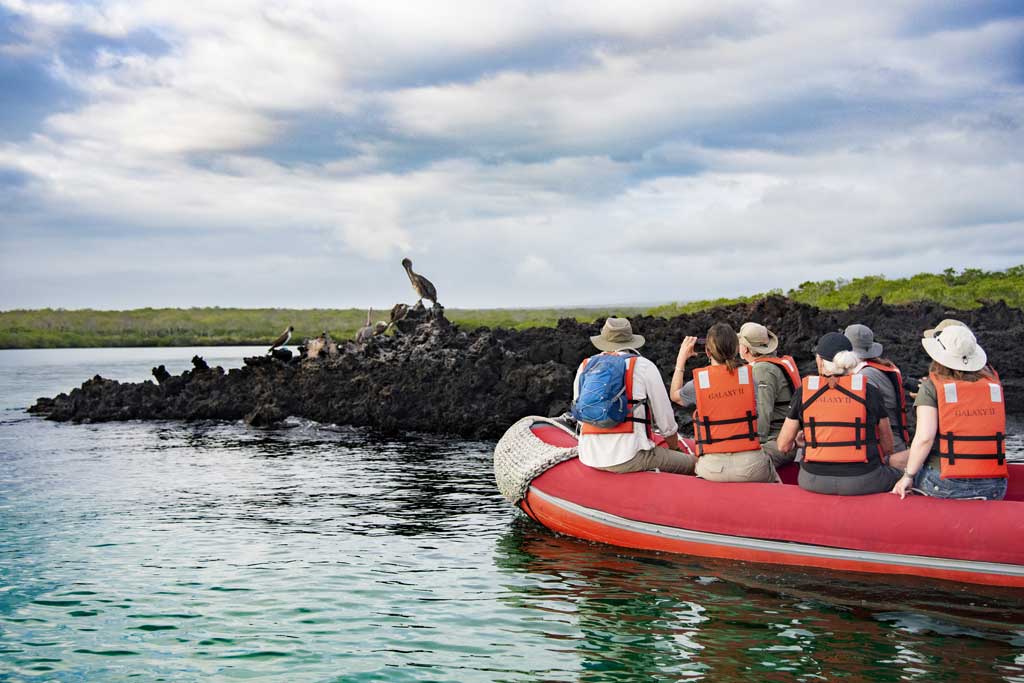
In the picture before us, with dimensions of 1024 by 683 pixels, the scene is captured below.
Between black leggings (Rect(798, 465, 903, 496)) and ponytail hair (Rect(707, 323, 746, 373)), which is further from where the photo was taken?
ponytail hair (Rect(707, 323, 746, 373))

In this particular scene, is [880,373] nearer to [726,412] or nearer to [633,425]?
[726,412]

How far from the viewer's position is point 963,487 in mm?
7395

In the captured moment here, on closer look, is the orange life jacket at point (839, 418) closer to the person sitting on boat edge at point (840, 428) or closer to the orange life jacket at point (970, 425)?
the person sitting on boat edge at point (840, 428)

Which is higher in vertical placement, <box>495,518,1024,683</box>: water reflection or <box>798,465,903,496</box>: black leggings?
<box>798,465,903,496</box>: black leggings

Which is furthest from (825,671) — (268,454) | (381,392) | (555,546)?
(381,392)

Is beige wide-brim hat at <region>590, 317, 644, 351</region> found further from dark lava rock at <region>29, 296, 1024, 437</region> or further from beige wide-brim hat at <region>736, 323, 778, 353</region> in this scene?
dark lava rock at <region>29, 296, 1024, 437</region>

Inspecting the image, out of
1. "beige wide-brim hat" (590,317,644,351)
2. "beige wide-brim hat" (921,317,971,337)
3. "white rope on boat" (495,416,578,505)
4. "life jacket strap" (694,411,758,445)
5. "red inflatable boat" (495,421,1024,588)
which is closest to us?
"beige wide-brim hat" (921,317,971,337)

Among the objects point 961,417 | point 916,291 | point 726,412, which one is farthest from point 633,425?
point 916,291

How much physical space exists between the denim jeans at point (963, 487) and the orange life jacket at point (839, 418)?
506mm

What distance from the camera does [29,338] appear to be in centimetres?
6700

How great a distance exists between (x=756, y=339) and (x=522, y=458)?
2652mm

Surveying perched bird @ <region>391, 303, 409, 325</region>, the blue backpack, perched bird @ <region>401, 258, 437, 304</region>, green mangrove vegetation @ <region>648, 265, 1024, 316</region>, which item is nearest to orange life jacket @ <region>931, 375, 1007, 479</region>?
the blue backpack

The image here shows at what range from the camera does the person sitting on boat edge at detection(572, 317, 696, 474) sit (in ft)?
28.1

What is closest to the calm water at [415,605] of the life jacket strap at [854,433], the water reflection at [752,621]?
the water reflection at [752,621]
